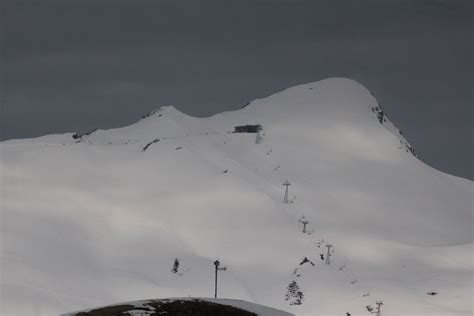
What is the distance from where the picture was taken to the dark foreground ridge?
41.7 metres

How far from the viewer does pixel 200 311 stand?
44344 mm

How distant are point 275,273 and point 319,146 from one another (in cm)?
7779

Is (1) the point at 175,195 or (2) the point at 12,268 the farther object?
(1) the point at 175,195

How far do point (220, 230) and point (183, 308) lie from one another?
7852cm

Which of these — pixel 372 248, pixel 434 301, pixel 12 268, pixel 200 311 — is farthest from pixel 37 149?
pixel 200 311

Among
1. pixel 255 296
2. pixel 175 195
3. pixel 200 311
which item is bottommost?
pixel 200 311

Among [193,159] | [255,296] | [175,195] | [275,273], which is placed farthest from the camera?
[193,159]

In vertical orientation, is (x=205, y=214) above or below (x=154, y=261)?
above

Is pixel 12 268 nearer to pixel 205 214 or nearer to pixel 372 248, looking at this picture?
pixel 205 214

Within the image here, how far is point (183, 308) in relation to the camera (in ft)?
145

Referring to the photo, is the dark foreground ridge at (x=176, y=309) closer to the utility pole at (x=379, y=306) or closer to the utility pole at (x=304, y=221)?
the utility pole at (x=379, y=306)

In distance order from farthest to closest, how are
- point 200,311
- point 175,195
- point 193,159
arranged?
point 193,159 → point 175,195 → point 200,311

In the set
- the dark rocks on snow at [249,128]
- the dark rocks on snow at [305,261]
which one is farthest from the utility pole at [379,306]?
the dark rocks on snow at [249,128]

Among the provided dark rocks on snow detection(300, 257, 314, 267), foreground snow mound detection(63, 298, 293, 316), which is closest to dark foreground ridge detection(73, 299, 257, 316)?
foreground snow mound detection(63, 298, 293, 316)
